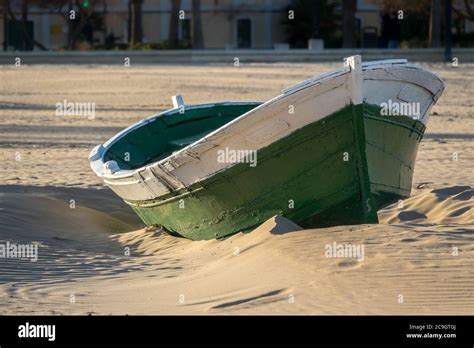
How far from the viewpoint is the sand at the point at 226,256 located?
28.3ft

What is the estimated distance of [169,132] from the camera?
15.0 m

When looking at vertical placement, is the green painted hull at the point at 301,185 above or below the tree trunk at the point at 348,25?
below

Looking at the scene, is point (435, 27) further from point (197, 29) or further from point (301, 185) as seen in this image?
point (301, 185)

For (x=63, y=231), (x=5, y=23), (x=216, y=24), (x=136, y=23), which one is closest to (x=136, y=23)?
(x=136, y=23)

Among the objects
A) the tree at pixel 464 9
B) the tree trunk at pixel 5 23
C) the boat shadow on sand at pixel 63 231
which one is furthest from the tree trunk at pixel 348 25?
the boat shadow on sand at pixel 63 231

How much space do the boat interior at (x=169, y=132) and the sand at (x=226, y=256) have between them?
71 centimetres

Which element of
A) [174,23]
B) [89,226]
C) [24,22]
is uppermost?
[24,22]

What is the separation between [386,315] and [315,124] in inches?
114

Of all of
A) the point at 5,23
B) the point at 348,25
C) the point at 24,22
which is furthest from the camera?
the point at 5,23

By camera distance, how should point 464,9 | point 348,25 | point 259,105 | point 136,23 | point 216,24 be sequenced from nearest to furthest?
point 259,105, point 348,25, point 136,23, point 464,9, point 216,24

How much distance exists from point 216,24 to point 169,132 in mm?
51179

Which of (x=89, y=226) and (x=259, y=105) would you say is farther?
(x=89, y=226)

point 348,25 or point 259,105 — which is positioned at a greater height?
point 348,25

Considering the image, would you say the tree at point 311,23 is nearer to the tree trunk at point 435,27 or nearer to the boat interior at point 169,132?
the tree trunk at point 435,27
